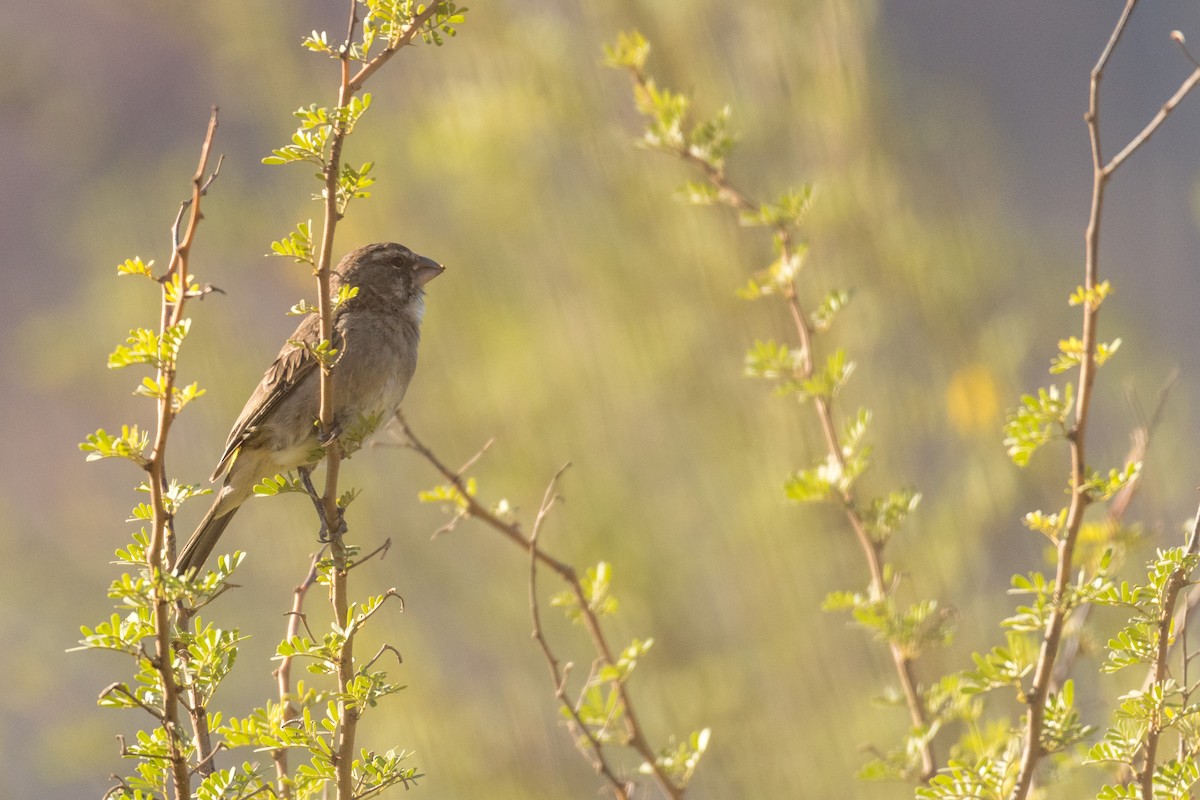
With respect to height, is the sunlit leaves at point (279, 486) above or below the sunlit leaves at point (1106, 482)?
above

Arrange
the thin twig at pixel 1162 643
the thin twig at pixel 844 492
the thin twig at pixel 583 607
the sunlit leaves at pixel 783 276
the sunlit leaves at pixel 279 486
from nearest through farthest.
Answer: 1. the thin twig at pixel 1162 643
2. the sunlit leaves at pixel 279 486
3. the thin twig at pixel 583 607
4. the thin twig at pixel 844 492
5. the sunlit leaves at pixel 783 276

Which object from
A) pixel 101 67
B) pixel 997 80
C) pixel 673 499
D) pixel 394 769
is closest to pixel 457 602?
pixel 673 499

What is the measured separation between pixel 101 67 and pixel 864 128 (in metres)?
4.87

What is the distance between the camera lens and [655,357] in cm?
411

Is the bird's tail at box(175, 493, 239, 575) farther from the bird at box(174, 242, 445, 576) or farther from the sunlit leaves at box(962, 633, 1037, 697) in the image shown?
the sunlit leaves at box(962, 633, 1037, 697)

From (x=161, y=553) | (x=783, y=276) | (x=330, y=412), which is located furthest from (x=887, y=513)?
(x=161, y=553)

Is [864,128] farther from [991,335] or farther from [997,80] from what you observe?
[997,80]

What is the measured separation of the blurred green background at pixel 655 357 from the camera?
3947 mm

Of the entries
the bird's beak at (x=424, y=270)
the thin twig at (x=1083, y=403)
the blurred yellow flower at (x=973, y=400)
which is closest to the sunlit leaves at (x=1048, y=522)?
the thin twig at (x=1083, y=403)

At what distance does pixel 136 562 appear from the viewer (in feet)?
4.24

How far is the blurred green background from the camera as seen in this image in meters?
3.95

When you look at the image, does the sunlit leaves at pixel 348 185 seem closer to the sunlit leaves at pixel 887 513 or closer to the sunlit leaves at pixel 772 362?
the sunlit leaves at pixel 772 362

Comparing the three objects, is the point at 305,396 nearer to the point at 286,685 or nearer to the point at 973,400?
the point at 286,685

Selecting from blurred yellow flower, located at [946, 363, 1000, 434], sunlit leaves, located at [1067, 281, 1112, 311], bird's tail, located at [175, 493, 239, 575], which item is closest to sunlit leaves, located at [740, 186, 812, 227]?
sunlit leaves, located at [1067, 281, 1112, 311]
